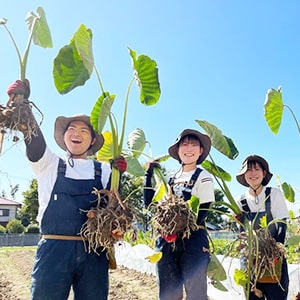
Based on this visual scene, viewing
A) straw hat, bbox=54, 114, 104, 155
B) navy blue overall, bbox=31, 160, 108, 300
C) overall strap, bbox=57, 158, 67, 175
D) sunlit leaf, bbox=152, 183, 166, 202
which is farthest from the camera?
straw hat, bbox=54, 114, 104, 155

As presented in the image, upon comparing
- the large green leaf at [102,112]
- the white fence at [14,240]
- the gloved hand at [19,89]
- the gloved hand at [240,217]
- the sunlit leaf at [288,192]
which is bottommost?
the white fence at [14,240]

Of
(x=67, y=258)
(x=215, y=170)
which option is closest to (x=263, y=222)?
(x=215, y=170)

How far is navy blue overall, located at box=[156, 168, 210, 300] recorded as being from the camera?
2.10 m

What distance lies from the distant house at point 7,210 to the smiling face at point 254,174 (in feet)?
96.4

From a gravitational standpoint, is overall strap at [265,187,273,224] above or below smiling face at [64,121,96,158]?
below

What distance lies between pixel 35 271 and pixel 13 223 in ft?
72.0

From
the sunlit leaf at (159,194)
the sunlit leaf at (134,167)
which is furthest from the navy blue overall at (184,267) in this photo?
the sunlit leaf at (134,167)

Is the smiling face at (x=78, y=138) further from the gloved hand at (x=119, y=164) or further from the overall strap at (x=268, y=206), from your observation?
the overall strap at (x=268, y=206)

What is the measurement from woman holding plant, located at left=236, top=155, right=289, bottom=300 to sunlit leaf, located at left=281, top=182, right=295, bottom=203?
0.26 ft

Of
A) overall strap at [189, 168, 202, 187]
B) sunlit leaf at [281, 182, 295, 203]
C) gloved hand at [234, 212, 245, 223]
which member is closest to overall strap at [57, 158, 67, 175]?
overall strap at [189, 168, 202, 187]

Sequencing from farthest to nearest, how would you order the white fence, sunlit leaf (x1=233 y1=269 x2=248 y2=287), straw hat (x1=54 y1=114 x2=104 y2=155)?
the white fence → sunlit leaf (x1=233 y1=269 x2=248 y2=287) → straw hat (x1=54 y1=114 x2=104 y2=155)

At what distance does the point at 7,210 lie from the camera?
29.5 meters

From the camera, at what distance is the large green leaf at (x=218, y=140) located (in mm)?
2475

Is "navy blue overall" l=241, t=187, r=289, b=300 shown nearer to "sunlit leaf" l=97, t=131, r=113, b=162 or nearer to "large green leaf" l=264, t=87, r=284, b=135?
"large green leaf" l=264, t=87, r=284, b=135
